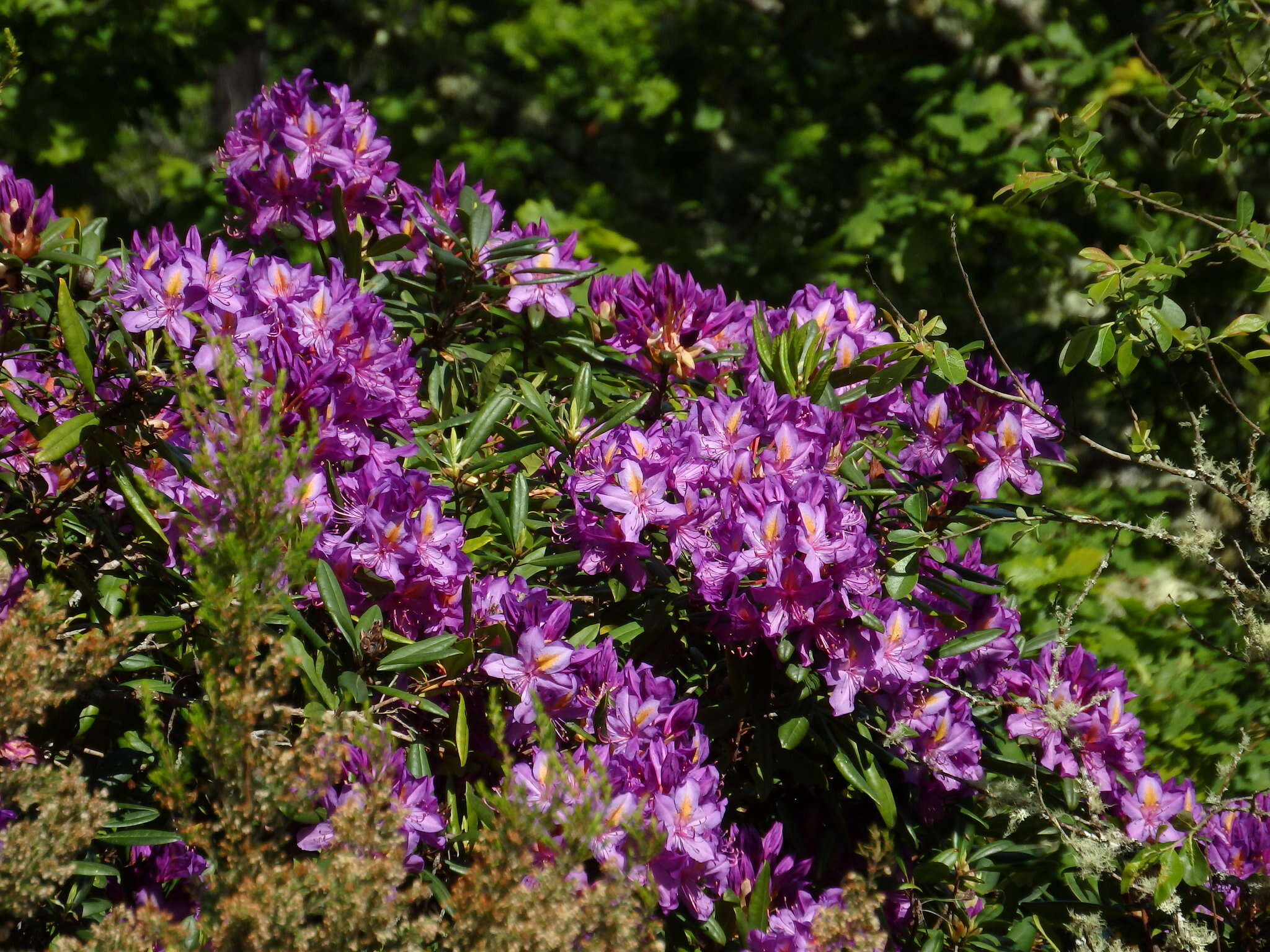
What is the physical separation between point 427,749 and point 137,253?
33.2 inches

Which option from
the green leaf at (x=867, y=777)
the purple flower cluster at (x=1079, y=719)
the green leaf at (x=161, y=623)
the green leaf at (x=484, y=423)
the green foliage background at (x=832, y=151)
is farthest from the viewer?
the green foliage background at (x=832, y=151)

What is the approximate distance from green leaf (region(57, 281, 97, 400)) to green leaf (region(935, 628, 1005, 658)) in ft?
3.95

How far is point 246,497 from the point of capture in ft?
3.80

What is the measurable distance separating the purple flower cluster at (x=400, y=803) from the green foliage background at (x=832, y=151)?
5.27ft

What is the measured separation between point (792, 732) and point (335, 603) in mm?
618

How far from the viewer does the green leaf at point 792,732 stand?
1571 mm

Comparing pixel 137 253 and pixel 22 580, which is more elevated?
pixel 137 253

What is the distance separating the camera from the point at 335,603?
4.82 ft

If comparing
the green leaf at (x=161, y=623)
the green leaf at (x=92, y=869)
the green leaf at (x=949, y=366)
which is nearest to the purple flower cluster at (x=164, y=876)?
the green leaf at (x=92, y=869)

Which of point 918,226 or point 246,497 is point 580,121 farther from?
point 246,497

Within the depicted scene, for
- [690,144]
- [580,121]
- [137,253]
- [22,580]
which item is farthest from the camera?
[580,121]

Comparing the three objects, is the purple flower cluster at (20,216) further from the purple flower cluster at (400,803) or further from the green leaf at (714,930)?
the green leaf at (714,930)

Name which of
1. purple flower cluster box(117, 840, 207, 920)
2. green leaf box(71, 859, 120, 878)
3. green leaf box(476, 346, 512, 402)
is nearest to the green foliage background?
green leaf box(476, 346, 512, 402)

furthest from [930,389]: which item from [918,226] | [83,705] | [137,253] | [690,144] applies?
[690,144]
